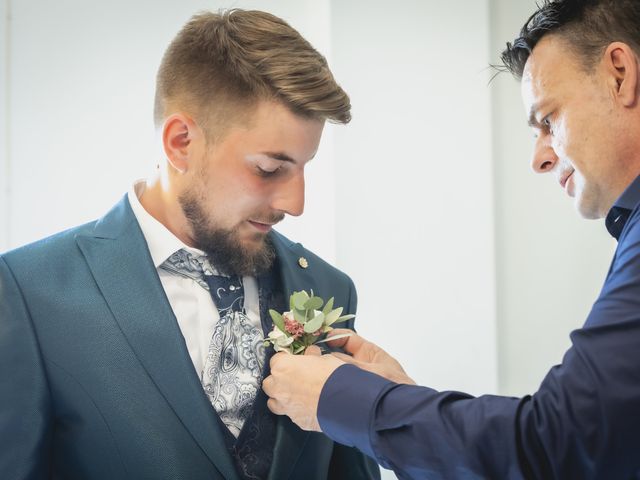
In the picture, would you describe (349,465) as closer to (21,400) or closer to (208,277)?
(208,277)

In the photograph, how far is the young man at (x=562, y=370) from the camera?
125 cm

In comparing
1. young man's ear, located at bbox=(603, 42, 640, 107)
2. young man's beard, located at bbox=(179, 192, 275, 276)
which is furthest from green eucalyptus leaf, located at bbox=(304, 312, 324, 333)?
young man's ear, located at bbox=(603, 42, 640, 107)

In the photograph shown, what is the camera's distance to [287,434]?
1678mm

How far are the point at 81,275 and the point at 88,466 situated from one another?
42 centimetres

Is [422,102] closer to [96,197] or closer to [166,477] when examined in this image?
[96,197]

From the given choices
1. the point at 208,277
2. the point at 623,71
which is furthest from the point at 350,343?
the point at 623,71

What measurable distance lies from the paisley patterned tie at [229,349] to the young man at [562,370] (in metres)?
0.08

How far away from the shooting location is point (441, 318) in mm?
3260

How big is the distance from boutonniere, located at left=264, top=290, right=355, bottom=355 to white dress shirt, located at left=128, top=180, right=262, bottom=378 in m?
0.16

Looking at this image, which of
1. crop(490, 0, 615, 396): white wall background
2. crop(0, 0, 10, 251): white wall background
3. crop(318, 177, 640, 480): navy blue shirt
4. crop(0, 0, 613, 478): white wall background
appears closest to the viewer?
crop(318, 177, 640, 480): navy blue shirt

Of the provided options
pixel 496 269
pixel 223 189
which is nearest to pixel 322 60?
pixel 223 189

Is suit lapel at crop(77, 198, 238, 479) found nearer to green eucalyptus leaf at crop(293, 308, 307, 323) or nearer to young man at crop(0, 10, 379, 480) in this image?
young man at crop(0, 10, 379, 480)

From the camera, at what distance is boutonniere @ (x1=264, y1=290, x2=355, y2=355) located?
1.63 m

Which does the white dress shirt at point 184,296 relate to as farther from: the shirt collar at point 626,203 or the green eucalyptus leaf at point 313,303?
the shirt collar at point 626,203
